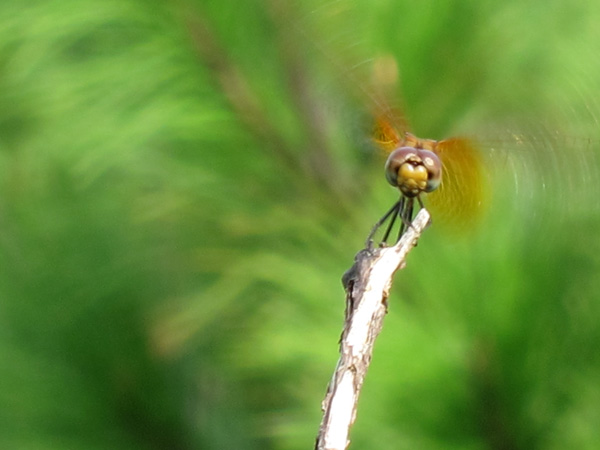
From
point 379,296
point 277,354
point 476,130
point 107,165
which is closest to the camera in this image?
point 379,296

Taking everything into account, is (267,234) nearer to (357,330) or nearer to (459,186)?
(459,186)

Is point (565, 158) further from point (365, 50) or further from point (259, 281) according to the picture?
point (259, 281)

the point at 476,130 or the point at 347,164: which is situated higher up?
the point at 347,164

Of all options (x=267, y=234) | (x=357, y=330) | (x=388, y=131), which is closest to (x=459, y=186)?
(x=388, y=131)

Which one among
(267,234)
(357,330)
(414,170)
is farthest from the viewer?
(267,234)

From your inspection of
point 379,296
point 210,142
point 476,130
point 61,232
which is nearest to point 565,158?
point 476,130

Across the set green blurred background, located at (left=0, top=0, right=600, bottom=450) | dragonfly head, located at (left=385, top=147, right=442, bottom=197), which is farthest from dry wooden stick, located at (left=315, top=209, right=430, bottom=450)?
green blurred background, located at (left=0, top=0, right=600, bottom=450)

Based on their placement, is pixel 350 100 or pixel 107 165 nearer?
pixel 350 100

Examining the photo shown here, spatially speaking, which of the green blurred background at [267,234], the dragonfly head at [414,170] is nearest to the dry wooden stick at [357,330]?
the dragonfly head at [414,170]

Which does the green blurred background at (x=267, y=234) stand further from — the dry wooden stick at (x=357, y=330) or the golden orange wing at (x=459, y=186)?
the dry wooden stick at (x=357, y=330)
